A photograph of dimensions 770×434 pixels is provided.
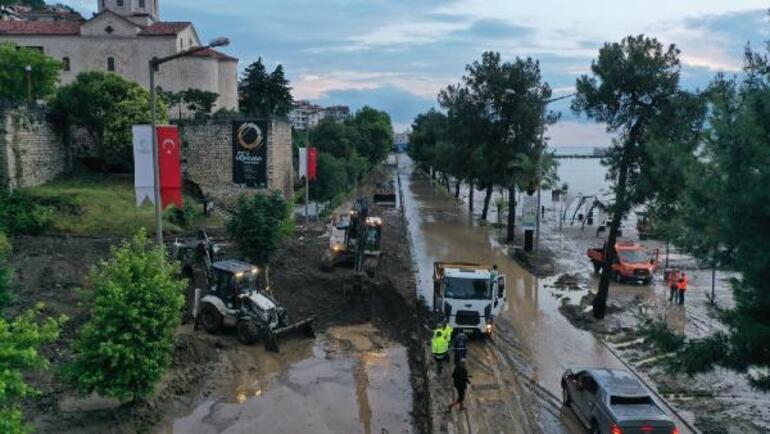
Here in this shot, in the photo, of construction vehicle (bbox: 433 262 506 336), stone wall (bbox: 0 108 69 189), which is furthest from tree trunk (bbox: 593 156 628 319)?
stone wall (bbox: 0 108 69 189)

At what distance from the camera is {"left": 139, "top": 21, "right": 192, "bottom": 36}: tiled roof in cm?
6912

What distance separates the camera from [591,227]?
58.0 m

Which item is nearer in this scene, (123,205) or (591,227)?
(123,205)

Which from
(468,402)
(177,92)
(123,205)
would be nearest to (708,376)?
(468,402)

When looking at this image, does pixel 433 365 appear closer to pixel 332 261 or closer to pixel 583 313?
pixel 583 313

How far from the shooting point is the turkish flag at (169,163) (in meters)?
16.4

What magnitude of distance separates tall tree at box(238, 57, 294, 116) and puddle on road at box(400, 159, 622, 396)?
25.8m

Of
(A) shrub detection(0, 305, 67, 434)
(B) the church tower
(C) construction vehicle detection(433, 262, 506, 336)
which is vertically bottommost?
(C) construction vehicle detection(433, 262, 506, 336)

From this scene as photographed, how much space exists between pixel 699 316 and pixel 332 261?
1604cm

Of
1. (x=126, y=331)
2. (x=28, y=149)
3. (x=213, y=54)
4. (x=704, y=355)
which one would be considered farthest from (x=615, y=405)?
(x=213, y=54)

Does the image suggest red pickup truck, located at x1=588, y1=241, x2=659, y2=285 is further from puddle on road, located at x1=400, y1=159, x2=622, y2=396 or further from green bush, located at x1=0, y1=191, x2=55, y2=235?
green bush, located at x1=0, y1=191, x2=55, y2=235

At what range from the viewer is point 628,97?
924 inches

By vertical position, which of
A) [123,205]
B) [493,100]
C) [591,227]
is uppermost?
[493,100]

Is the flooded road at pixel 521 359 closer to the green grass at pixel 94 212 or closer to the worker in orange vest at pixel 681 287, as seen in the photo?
the worker in orange vest at pixel 681 287
